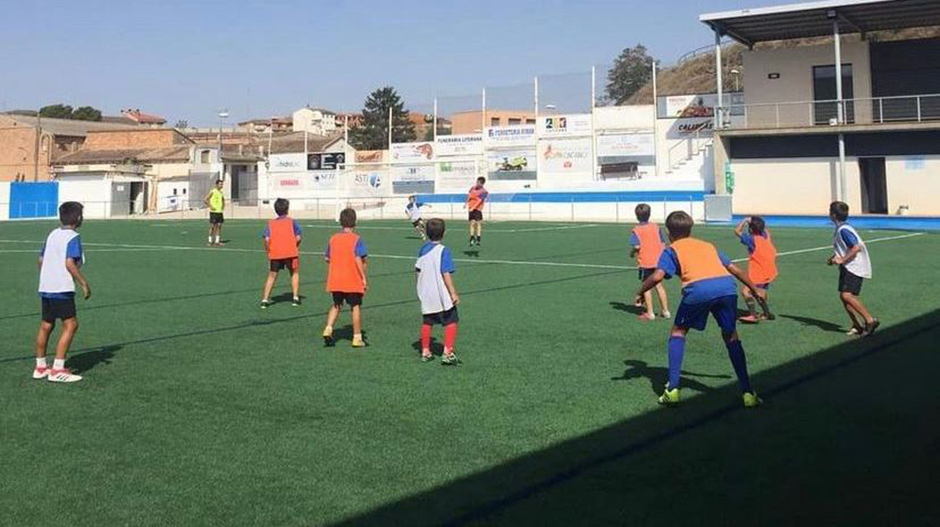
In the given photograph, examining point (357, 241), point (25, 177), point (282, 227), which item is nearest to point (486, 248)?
point (282, 227)

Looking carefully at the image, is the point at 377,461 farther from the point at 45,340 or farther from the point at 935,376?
the point at 935,376

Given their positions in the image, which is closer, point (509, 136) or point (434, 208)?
point (434, 208)

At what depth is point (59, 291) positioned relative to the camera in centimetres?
779

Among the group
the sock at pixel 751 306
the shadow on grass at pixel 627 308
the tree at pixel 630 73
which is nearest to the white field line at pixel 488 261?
the shadow on grass at pixel 627 308

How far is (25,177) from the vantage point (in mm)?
81062

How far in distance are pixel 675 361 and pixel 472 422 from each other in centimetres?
170

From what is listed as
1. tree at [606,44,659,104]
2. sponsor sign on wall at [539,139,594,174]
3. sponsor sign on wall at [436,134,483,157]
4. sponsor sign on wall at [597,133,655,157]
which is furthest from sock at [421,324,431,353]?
tree at [606,44,659,104]

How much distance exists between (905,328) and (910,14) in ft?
115

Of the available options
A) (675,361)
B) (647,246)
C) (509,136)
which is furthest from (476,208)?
(509,136)

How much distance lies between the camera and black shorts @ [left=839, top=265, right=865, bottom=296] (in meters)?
9.76

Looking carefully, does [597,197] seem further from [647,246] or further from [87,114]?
[87,114]

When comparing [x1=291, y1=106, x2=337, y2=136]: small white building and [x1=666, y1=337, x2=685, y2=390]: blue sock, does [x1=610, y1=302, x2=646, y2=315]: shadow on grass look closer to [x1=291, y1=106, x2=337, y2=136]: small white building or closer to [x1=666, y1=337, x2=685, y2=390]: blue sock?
[x1=666, y1=337, x2=685, y2=390]: blue sock

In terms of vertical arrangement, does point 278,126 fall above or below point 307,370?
above

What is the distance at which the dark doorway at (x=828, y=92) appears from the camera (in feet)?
139
